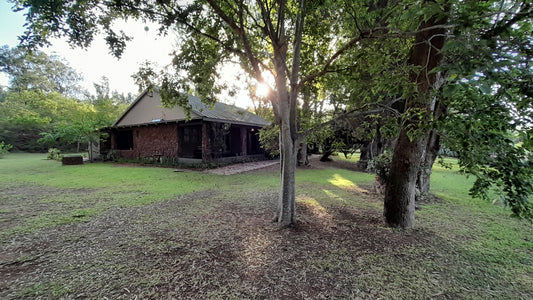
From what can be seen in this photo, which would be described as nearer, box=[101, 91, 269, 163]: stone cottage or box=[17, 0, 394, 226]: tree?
box=[17, 0, 394, 226]: tree

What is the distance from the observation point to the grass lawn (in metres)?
2.31

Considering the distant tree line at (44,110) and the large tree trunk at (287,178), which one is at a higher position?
the distant tree line at (44,110)

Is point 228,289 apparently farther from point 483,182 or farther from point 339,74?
point 339,74

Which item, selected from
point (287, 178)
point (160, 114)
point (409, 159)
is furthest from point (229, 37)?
point (160, 114)

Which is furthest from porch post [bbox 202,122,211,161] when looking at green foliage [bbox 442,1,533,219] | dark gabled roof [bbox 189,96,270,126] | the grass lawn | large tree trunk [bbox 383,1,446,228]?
green foliage [bbox 442,1,533,219]

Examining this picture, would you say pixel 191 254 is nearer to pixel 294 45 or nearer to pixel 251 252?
pixel 251 252

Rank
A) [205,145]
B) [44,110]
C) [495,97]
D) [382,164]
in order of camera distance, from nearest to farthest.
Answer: [495,97], [382,164], [205,145], [44,110]

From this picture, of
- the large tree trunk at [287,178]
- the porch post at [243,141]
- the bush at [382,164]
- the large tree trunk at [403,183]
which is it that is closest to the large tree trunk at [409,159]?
the large tree trunk at [403,183]

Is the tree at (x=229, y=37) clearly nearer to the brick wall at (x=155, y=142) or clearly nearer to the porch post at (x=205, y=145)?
the porch post at (x=205, y=145)

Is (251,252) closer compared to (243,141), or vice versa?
(251,252)

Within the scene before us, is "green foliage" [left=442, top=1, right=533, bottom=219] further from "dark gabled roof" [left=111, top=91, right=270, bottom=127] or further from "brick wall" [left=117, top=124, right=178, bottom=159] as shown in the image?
"brick wall" [left=117, top=124, right=178, bottom=159]

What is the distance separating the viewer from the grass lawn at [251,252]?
231 cm

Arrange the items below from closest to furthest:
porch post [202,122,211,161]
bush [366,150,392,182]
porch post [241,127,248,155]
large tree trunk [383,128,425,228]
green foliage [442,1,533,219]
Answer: green foliage [442,1,533,219] < large tree trunk [383,128,425,228] < bush [366,150,392,182] < porch post [202,122,211,161] < porch post [241,127,248,155]

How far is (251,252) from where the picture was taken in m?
3.07
